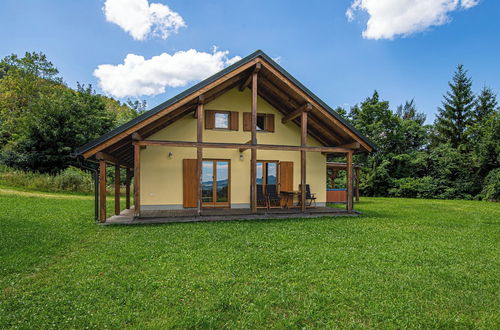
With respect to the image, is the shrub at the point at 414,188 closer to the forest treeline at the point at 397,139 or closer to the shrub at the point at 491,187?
the forest treeline at the point at 397,139

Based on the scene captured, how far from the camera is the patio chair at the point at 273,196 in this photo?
10173 millimetres

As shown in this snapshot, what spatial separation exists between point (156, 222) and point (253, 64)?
564 cm

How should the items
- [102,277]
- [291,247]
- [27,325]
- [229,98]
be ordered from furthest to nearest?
[229,98]
[291,247]
[102,277]
[27,325]

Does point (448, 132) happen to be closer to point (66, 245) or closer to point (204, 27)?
point (204, 27)

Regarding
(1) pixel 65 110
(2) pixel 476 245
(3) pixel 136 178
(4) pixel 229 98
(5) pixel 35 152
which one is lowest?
(2) pixel 476 245

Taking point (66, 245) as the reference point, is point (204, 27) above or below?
above

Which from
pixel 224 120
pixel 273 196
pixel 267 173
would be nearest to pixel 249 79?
pixel 224 120

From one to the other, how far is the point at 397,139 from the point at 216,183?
1876 cm

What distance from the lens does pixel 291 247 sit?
520cm

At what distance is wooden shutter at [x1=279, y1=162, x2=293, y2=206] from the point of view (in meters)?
10.7

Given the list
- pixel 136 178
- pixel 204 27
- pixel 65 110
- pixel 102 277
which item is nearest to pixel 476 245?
pixel 102 277

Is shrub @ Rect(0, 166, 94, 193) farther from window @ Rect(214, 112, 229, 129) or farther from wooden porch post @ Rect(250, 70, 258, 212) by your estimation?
wooden porch post @ Rect(250, 70, 258, 212)

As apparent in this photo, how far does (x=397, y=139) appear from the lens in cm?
2264

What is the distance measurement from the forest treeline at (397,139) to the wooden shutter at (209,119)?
1146 centimetres
